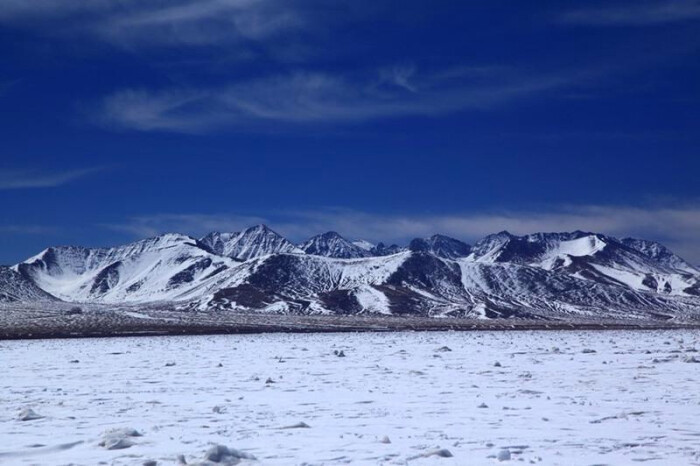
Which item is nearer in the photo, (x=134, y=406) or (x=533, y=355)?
(x=134, y=406)

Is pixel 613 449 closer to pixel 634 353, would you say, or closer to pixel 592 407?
pixel 592 407

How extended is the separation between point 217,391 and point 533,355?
2200 centimetres

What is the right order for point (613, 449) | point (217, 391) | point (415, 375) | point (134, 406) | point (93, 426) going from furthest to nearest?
point (415, 375) < point (217, 391) < point (134, 406) < point (93, 426) < point (613, 449)

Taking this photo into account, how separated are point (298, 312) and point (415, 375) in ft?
511

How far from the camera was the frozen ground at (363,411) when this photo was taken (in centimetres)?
1323

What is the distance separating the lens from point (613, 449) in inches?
523

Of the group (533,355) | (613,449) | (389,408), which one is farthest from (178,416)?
(533,355)

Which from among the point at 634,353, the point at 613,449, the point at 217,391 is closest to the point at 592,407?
the point at 613,449

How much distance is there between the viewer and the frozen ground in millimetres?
13227

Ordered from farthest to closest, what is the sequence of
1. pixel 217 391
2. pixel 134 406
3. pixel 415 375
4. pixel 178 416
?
pixel 415 375, pixel 217 391, pixel 134 406, pixel 178 416

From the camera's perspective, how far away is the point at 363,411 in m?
18.3

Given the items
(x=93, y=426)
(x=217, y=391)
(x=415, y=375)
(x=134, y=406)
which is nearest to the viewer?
(x=93, y=426)

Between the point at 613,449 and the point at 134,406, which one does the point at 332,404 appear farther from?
the point at 613,449

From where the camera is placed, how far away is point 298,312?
18162 centimetres
